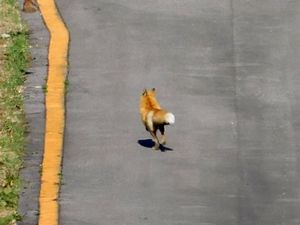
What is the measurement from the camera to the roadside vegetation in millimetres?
10719

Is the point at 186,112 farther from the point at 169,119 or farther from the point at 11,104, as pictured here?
the point at 11,104

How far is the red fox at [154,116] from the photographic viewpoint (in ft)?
37.9

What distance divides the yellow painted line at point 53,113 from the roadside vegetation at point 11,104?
0.24 m

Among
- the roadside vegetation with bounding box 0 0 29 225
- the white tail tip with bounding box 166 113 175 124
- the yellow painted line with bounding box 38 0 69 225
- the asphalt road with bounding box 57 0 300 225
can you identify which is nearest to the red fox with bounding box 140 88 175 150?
the white tail tip with bounding box 166 113 175 124

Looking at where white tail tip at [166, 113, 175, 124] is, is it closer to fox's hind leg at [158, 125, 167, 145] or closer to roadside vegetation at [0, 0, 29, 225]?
fox's hind leg at [158, 125, 167, 145]

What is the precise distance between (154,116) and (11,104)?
167 centimetres

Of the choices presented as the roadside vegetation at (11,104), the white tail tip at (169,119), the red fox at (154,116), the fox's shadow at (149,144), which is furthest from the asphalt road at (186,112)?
the roadside vegetation at (11,104)

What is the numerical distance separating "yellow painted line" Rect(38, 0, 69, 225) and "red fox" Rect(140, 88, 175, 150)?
0.81 meters

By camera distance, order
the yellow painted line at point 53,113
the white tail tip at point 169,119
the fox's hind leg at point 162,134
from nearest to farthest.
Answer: the yellow painted line at point 53,113 < the white tail tip at point 169,119 < the fox's hind leg at point 162,134

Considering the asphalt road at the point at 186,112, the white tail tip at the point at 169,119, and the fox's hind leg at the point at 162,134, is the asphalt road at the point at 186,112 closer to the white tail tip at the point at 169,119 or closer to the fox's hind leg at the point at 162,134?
the fox's hind leg at the point at 162,134

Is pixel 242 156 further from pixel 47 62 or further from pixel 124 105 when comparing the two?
pixel 47 62

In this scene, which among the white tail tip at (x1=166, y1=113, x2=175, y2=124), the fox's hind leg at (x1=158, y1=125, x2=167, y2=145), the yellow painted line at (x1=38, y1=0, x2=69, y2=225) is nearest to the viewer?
the yellow painted line at (x1=38, y1=0, x2=69, y2=225)

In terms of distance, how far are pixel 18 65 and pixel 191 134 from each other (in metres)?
2.46

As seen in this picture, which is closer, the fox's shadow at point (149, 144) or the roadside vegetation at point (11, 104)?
the roadside vegetation at point (11, 104)
